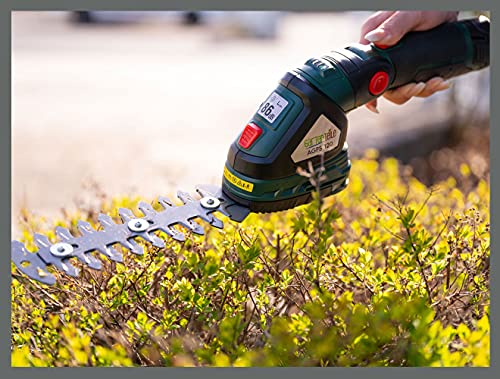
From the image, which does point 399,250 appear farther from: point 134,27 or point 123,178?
point 134,27

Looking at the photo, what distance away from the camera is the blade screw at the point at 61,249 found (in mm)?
1921

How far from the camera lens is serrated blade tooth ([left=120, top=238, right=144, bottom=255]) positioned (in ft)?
6.28

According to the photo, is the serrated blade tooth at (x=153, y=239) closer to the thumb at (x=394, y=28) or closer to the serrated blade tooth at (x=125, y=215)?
the serrated blade tooth at (x=125, y=215)

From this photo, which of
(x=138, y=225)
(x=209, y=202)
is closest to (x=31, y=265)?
(x=138, y=225)

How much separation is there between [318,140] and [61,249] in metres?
0.88

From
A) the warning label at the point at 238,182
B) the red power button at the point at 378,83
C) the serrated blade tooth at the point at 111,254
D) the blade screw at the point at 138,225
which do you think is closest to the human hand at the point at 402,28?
the red power button at the point at 378,83

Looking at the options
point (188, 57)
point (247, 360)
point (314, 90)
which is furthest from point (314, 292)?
point (188, 57)

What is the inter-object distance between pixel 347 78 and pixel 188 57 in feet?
18.3

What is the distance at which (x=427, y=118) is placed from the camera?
5871mm

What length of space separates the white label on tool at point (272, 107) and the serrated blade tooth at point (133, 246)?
0.59 metres

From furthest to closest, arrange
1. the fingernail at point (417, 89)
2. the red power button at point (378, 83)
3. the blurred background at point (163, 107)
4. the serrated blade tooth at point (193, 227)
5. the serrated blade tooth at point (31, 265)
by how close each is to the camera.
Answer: the blurred background at point (163, 107) < the fingernail at point (417, 89) < the red power button at point (378, 83) < the serrated blade tooth at point (193, 227) < the serrated blade tooth at point (31, 265)

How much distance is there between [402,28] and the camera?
2.41 metres

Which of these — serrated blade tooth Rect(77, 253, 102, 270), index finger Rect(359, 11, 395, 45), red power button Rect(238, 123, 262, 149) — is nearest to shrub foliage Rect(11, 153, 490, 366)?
serrated blade tooth Rect(77, 253, 102, 270)

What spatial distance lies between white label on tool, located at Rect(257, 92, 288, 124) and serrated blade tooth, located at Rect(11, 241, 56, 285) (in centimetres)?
83
